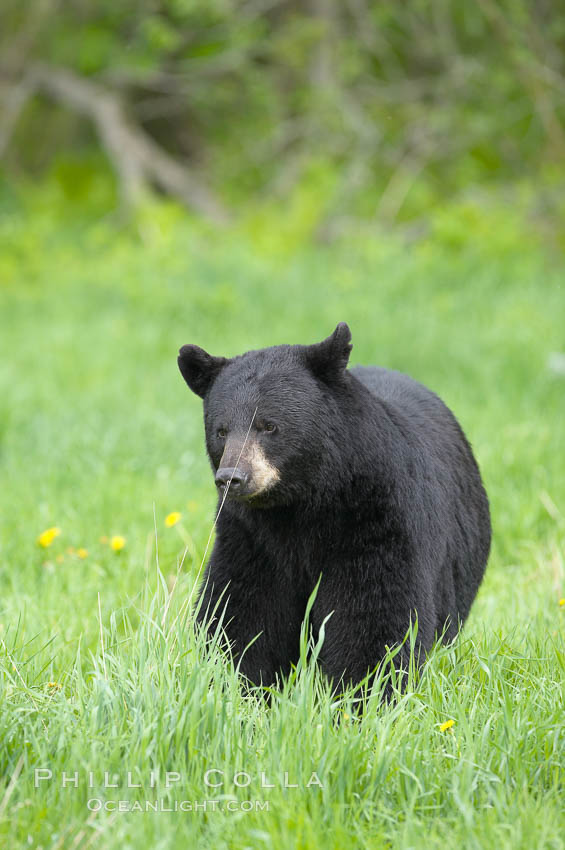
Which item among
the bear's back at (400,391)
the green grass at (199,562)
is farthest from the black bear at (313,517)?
the bear's back at (400,391)

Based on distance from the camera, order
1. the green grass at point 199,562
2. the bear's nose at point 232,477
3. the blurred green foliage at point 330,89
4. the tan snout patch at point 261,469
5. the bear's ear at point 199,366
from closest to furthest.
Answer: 1. the green grass at point 199,562
2. the bear's nose at point 232,477
3. the tan snout patch at point 261,469
4. the bear's ear at point 199,366
5. the blurred green foliage at point 330,89

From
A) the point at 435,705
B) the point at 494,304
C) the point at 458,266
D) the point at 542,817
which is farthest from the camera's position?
the point at 458,266

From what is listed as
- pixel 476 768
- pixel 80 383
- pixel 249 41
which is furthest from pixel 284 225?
pixel 476 768

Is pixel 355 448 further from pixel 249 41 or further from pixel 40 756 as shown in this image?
pixel 249 41

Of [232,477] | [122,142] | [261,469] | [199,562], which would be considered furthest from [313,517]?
[122,142]

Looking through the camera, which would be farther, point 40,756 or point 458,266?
point 458,266

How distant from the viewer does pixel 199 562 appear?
4.32 m

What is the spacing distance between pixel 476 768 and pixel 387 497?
34.7 inches

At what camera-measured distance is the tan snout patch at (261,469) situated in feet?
9.73

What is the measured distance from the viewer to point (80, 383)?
8.91 m

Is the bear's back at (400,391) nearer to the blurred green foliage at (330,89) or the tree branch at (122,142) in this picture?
the blurred green foliage at (330,89)

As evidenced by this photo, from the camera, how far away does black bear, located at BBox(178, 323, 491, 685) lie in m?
3.06

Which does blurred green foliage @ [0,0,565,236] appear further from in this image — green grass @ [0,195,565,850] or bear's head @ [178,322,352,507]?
bear's head @ [178,322,352,507]

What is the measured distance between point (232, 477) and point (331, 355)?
54 centimetres
